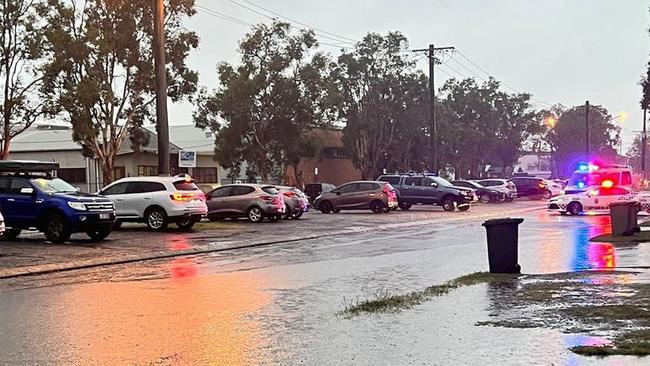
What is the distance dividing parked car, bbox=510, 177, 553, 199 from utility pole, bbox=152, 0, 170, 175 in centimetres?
3317

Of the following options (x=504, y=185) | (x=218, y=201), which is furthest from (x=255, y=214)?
(x=504, y=185)

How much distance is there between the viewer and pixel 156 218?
23422 millimetres

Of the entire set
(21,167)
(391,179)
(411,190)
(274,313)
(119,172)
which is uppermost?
(119,172)

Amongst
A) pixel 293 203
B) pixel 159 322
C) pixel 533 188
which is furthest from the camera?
pixel 533 188

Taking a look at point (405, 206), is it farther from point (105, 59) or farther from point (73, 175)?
point (73, 175)

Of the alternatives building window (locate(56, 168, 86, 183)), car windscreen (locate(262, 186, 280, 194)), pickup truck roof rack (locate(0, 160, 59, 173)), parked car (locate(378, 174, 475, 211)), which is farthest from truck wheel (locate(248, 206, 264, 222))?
building window (locate(56, 168, 86, 183))

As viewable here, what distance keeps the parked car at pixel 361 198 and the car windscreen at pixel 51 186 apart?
16874 millimetres

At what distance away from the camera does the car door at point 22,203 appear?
19656mm

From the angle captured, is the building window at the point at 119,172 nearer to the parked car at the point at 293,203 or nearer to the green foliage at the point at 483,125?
the parked car at the point at 293,203

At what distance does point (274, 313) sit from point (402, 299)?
1.76 metres

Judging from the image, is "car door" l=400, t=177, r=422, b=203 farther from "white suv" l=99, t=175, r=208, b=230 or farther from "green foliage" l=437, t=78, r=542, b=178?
"green foliage" l=437, t=78, r=542, b=178

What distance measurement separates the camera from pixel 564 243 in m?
18.5

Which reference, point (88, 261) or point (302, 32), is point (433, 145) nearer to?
point (302, 32)

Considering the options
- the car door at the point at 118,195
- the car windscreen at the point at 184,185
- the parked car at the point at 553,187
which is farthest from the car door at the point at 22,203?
the parked car at the point at 553,187
